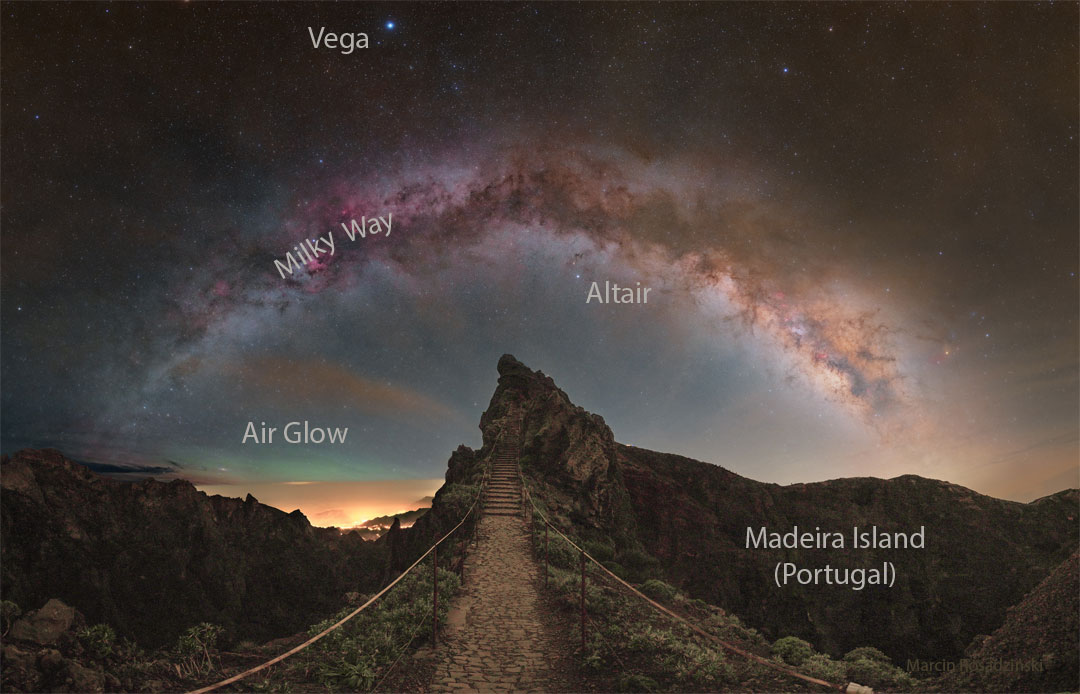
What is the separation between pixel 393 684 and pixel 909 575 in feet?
201

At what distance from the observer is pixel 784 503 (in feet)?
193

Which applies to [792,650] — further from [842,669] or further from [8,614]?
[8,614]

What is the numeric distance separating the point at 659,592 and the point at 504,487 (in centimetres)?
1233

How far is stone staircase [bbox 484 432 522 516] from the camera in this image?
2220cm

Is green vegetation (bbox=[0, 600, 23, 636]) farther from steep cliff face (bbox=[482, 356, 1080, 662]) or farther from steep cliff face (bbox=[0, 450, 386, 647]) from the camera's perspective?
steep cliff face (bbox=[0, 450, 386, 647])

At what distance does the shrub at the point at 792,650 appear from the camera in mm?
9089

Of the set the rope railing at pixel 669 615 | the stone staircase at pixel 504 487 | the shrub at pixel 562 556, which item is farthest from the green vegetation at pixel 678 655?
the stone staircase at pixel 504 487

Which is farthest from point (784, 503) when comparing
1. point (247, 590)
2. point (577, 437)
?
point (247, 590)

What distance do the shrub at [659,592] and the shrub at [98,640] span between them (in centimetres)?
1119

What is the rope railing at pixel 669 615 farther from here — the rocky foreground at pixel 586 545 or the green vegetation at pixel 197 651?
the green vegetation at pixel 197 651

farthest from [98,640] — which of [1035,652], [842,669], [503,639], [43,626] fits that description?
[1035,652]

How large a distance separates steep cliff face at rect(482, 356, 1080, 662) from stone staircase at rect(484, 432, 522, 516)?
7.25m

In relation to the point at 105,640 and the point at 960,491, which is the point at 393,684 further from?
the point at 960,491

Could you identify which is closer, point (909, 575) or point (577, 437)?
point (577, 437)
